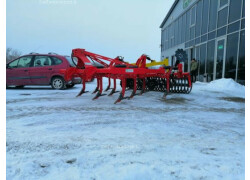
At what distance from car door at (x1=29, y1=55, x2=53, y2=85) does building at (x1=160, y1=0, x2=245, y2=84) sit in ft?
29.2

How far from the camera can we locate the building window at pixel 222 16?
1047cm

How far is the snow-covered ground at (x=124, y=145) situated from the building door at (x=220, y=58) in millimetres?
7953

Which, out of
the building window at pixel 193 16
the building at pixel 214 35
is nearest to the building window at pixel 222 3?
the building at pixel 214 35

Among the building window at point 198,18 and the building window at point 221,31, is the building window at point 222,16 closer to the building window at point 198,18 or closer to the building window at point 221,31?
the building window at point 221,31

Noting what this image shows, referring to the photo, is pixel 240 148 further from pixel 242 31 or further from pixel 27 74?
pixel 242 31

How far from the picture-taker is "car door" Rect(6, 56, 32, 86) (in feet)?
25.2

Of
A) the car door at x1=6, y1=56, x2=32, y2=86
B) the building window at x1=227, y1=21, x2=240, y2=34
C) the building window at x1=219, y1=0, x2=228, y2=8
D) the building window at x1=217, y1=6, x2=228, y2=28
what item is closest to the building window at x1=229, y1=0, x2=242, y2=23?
the building window at x1=227, y1=21, x2=240, y2=34

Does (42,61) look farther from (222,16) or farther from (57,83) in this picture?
(222,16)

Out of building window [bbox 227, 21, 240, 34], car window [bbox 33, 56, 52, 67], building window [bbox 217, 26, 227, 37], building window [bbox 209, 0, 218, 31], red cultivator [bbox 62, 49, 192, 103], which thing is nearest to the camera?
red cultivator [bbox 62, 49, 192, 103]

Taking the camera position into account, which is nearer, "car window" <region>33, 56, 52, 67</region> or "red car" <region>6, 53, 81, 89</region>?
"red car" <region>6, 53, 81, 89</region>

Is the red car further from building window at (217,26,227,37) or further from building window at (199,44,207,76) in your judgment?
building window at (199,44,207,76)

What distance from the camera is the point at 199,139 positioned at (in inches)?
93.8

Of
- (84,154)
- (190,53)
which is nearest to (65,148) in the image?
(84,154)

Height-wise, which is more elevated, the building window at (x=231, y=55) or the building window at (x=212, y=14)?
the building window at (x=212, y=14)
